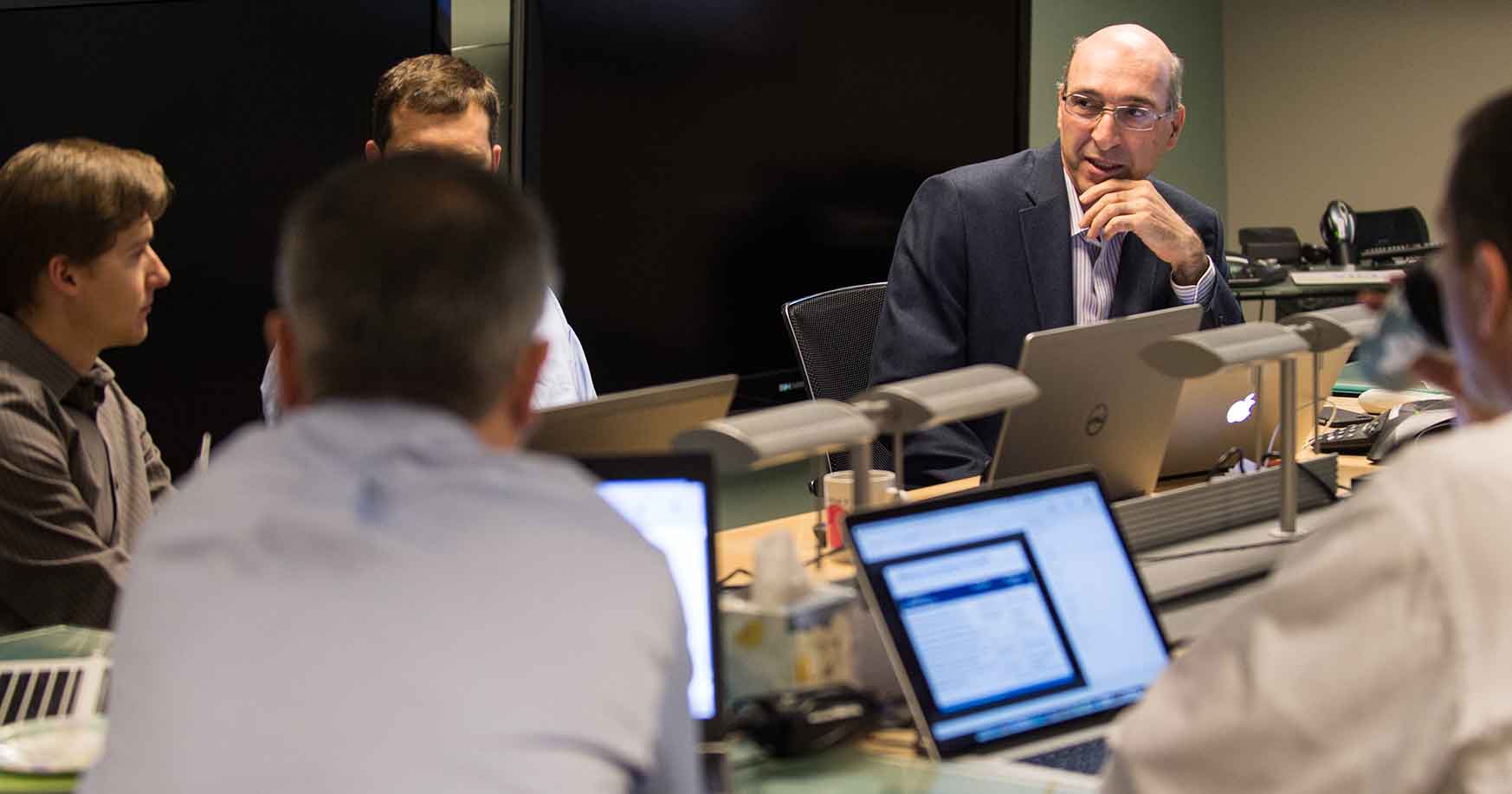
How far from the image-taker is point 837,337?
3260 mm

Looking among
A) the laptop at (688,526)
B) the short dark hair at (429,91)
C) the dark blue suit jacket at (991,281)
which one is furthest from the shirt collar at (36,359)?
the dark blue suit jacket at (991,281)

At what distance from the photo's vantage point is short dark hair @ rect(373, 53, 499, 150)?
9.13ft

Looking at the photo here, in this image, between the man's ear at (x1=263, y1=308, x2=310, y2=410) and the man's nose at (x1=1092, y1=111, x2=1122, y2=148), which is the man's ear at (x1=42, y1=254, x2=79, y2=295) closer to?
the man's ear at (x1=263, y1=308, x2=310, y2=410)

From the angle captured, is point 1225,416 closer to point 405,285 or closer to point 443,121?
point 443,121

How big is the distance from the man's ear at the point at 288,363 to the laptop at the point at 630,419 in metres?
0.57

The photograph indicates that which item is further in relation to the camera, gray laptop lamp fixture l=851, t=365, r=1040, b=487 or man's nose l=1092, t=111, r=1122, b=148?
man's nose l=1092, t=111, r=1122, b=148

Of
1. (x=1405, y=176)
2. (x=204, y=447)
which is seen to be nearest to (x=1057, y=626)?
(x=204, y=447)

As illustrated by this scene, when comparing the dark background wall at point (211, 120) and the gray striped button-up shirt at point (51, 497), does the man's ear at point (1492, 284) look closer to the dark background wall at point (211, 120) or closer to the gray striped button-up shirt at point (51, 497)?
the gray striped button-up shirt at point (51, 497)

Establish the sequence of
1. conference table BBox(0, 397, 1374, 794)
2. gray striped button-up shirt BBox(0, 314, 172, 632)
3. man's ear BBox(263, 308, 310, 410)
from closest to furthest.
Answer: man's ear BBox(263, 308, 310, 410)
conference table BBox(0, 397, 1374, 794)
gray striped button-up shirt BBox(0, 314, 172, 632)

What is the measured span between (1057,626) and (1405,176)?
699cm

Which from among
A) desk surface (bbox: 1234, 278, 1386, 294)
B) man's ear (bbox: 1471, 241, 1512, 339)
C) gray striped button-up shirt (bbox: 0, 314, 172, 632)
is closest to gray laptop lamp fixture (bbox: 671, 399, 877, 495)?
man's ear (bbox: 1471, 241, 1512, 339)

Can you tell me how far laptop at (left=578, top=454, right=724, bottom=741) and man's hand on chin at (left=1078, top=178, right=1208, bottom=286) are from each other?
1.66 metres

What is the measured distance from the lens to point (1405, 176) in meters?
7.90

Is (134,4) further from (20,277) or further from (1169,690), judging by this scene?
(1169,690)
